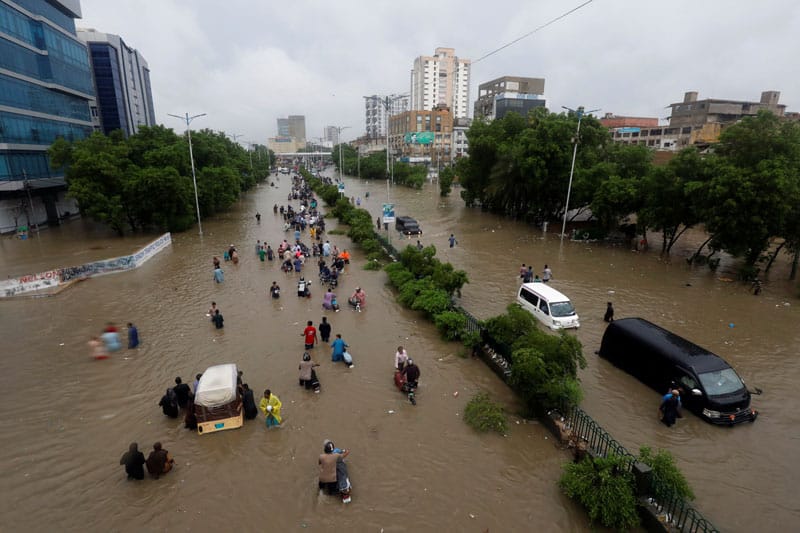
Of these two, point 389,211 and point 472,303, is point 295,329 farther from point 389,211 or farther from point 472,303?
point 389,211

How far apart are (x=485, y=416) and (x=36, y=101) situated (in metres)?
48.3

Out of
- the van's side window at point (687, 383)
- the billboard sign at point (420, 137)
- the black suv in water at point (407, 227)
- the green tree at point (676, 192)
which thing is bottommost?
the van's side window at point (687, 383)

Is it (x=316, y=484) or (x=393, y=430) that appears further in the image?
(x=393, y=430)

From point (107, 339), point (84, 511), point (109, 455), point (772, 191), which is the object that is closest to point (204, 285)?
point (107, 339)

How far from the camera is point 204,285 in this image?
879 inches

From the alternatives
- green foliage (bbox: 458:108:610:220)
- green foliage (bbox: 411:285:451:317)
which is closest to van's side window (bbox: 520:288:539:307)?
green foliage (bbox: 411:285:451:317)

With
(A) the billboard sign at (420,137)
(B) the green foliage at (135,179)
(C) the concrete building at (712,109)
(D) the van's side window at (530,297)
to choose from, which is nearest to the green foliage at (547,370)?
(D) the van's side window at (530,297)

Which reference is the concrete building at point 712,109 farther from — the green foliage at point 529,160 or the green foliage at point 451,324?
the green foliage at point 451,324

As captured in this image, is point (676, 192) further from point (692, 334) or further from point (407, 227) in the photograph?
point (407, 227)

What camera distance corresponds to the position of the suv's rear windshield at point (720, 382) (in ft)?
35.1

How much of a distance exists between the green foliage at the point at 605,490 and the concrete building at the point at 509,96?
93.3 meters

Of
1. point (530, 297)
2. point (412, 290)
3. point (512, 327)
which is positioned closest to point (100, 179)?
point (412, 290)

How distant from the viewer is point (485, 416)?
10.5 m

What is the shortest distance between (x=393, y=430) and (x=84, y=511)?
21.0 ft
